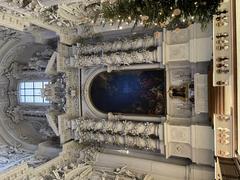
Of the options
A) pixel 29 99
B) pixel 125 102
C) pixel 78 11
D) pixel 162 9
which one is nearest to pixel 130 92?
pixel 125 102

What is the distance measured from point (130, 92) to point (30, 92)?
15.9ft

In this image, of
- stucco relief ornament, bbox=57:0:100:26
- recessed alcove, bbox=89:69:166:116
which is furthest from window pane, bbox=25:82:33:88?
stucco relief ornament, bbox=57:0:100:26

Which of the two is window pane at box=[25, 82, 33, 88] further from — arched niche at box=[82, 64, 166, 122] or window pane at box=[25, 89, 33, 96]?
arched niche at box=[82, 64, 166, 122]

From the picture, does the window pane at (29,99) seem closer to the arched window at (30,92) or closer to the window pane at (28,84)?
the arched window at (30,92)

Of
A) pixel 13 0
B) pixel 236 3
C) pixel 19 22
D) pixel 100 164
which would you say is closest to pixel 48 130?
pixel 100 164

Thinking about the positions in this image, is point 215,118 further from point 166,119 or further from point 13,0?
point 13,0

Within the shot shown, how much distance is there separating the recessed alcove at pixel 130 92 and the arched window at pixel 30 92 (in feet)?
9.28

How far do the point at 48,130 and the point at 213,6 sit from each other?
8.71 m

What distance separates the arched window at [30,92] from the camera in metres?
13.1

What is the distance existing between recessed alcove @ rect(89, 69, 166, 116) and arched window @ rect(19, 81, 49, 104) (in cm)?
283

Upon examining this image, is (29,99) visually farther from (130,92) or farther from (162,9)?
(162,9)

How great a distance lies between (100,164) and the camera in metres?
10.7

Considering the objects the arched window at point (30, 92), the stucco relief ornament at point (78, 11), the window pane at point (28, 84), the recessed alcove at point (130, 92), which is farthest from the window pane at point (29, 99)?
the stucco relief ornament at point (78, 11)

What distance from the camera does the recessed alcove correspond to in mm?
10141
